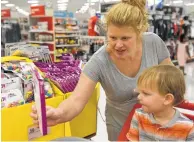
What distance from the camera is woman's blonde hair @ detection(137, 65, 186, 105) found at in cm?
121

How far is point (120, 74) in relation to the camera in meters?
1.46

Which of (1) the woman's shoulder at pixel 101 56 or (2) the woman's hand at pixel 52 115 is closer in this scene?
(2) the woman's hand at pixel 52 115

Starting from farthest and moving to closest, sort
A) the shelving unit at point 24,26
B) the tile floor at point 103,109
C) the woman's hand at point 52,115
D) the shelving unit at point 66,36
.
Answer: the shelving unit at point 24,26 → the shelving unit at point 66,36 → the tile floor at point 103,109 → the woman's hand at point 52,115

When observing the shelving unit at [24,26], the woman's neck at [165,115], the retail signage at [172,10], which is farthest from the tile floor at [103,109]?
the shelving unit at [24,26]

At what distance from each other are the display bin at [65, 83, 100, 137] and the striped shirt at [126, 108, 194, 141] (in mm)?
480

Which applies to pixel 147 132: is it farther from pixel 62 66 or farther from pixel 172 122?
pixel 62 66

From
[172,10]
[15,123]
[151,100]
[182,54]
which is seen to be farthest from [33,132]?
[172,10]

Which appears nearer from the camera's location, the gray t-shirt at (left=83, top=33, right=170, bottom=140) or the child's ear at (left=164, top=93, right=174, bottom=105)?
the child's ear at (left=164, top=93, right=174, bottom=105)

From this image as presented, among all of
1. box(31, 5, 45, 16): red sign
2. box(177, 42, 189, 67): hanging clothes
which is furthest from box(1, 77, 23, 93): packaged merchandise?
box(31, 5, 45, 16): red sign

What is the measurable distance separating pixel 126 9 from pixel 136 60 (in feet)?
1.07

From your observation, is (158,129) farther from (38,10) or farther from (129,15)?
(38,10)

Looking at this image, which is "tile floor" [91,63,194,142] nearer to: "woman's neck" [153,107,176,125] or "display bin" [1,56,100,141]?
"display bin" [1,56,100,141]

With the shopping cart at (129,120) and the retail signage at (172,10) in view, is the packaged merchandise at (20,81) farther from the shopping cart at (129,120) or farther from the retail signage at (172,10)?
the retail signage at (172,10)

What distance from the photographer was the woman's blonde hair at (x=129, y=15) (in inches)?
50.3
